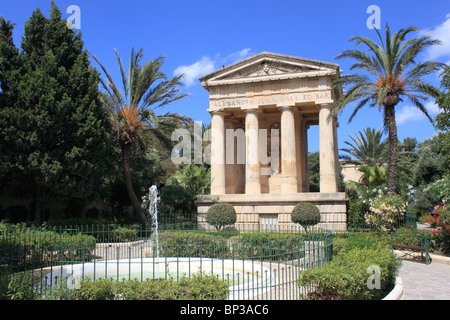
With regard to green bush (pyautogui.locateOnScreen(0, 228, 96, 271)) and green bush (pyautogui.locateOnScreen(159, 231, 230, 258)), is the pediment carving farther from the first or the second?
green bush (pyautogui.locateOnScreen(0, 228, 96, 271))

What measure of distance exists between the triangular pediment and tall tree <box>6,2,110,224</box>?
7.73m

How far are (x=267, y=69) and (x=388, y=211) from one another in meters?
10.6

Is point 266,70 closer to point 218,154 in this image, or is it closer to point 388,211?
point 218,154

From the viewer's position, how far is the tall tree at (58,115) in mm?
16875

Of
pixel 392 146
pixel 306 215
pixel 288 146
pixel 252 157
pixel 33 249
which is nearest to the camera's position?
pixel 33 249

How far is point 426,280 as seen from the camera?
10.3m

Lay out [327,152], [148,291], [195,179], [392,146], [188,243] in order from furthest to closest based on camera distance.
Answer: [195,179] → [327,152] → [392,146] → [188,243] → [148,291]

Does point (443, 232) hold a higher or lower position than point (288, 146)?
lower

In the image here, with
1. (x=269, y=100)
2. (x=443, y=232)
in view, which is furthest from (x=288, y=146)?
(x=443, y=232)

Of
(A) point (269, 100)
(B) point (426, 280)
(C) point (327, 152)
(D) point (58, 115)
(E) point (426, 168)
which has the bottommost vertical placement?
(B) point (426, 280)

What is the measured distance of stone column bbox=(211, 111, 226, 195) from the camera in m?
23.9

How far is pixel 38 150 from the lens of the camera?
16.9 metres

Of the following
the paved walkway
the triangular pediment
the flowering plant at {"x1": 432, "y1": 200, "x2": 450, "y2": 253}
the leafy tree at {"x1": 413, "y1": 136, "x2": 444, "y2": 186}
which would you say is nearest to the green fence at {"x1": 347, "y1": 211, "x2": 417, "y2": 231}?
the flowering plant at {"x1": 432, "y1": 200, "x2": 450, "y2": 253}
